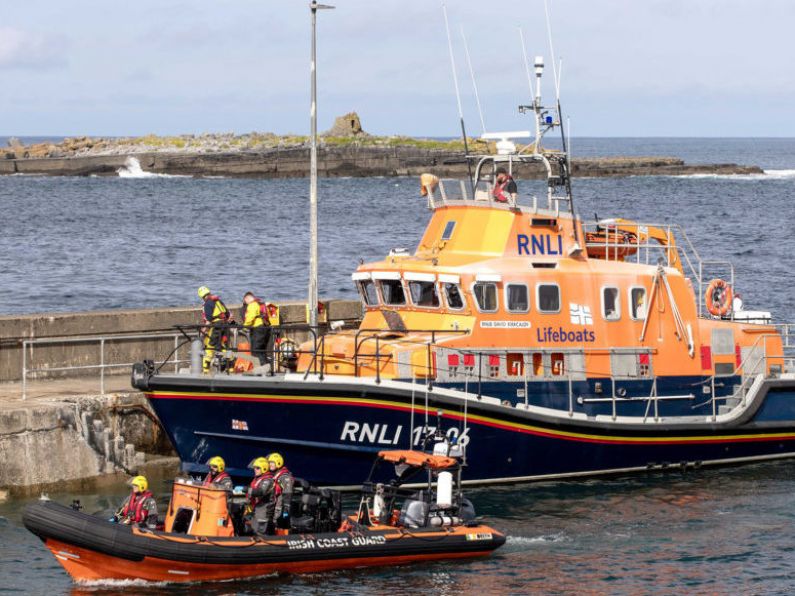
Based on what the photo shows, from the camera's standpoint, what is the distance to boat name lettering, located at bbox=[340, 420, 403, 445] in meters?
18.2

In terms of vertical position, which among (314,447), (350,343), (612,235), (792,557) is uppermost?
(612,235)

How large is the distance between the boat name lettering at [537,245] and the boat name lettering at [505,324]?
3.54 ft

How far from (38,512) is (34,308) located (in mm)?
26313

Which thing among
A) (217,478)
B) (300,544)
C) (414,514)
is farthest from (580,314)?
(217,478)

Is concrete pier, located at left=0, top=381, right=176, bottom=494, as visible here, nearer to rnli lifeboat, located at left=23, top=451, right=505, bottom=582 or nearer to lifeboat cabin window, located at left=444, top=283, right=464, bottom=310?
rnli lifeboat, located at left=23, top=451, right=505, bottom=582

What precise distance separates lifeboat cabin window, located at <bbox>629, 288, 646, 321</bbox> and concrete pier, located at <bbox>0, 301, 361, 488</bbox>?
5.01m

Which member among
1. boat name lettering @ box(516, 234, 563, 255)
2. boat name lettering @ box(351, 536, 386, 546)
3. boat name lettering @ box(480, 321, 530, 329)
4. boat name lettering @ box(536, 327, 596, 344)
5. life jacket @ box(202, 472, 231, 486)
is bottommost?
boat name lettering @ box(351, 536, 386, 546)

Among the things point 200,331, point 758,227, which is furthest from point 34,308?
point 758,227

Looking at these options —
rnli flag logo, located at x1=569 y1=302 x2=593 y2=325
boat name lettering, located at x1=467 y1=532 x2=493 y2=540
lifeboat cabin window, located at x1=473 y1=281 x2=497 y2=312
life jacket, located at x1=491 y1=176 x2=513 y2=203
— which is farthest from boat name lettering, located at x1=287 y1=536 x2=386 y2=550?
Result: life jacket, located at x1=491 y1=176 x2=513 y2=203

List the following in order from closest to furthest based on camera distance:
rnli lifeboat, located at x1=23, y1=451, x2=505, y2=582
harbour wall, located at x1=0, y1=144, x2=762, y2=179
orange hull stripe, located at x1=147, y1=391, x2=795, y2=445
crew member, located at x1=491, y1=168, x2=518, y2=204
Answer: rnli lifeboat, located at x1=23, y1=451, x2=505, y2=582 < orange hull stripe, located at x1=147, y1=391, x2=795, y2=445 < crew member, located at x1=491, y1=168, x2=518, y2=204 < harbour wall, located at x1=0, y1=144, x2=762, y2=179

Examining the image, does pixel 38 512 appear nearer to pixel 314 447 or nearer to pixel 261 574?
pixel 261 574

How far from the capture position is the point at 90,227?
6794 cm

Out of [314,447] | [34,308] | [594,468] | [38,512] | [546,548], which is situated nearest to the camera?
[38,512]

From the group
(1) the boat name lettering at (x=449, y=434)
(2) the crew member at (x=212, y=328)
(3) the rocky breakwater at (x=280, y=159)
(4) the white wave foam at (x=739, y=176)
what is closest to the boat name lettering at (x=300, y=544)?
(1) the boat name lettering at (x=449, y=434)
